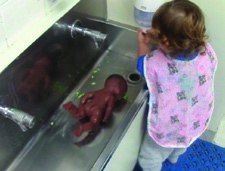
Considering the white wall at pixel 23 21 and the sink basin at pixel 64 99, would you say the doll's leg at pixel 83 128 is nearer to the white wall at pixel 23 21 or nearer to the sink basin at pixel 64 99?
the sink basin at pixel 64 99

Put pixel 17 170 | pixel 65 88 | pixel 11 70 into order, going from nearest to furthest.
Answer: pixel 11 70 < pixel 17 170 < pixel 65 88

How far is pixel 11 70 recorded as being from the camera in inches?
35.0

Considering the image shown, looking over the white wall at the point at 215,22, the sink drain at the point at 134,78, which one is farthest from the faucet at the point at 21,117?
the white wall at the point at 215,22

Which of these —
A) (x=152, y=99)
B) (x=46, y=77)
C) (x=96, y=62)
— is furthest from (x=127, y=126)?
(x=96, y=62)

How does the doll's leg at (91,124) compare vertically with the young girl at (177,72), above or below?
below

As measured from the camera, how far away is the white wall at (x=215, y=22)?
108 cm

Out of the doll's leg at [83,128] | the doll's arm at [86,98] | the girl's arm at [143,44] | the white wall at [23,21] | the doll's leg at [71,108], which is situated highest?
the white wall at [23,21]

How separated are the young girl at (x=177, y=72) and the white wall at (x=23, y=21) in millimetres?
283

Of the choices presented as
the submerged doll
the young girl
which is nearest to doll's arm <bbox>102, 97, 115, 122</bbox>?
the submerged doll

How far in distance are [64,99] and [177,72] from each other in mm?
423

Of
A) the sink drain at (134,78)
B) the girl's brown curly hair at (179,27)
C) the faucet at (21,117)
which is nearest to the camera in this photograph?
the faucet at (21,117)

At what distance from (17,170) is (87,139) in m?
0.23

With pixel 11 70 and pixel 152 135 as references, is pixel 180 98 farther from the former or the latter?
pixel 11 70

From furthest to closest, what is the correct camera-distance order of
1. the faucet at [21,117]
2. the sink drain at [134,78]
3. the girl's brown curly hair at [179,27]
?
the sink drain at [134,78], the girl's brown curly hair at [179,27], the faucet at [21,117]
